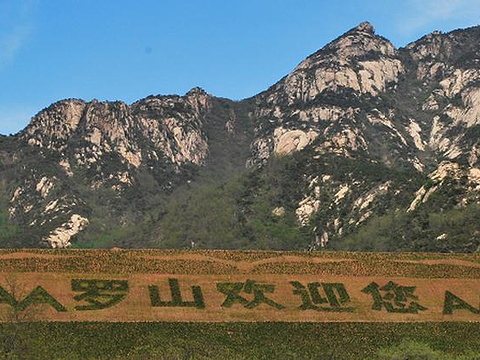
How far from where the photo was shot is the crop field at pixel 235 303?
262ft

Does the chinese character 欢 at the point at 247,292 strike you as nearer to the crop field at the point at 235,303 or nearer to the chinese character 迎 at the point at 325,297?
the crop field at the point at 235,303

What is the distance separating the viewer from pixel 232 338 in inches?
3248

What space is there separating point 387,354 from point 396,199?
126 metres

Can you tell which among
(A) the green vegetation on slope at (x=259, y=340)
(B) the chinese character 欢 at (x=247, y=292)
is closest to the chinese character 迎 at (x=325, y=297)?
(B) the chinese character 欢 at (x=247, y=292)

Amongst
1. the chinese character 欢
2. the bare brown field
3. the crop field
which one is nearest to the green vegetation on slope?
the crop field

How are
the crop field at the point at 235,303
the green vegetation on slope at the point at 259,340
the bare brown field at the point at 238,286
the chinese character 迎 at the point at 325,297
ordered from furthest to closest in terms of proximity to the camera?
1. the chinese character 迎 at the point at 325,297
2. the bare brown field at the point at 238,286
3. the crop field at the point at 235,303
4. the green vegetation on slope at the point at 259,340

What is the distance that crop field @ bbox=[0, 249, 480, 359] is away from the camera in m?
79.8

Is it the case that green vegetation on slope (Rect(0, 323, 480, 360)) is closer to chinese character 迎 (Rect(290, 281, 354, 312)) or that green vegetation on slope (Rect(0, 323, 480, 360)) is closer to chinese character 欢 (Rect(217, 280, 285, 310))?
chinese character 迎 (Rect(290, 281, 354, 312))

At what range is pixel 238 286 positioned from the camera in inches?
3656

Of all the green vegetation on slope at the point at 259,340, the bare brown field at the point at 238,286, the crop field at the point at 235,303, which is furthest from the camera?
the bare brown field at the point at 238,286

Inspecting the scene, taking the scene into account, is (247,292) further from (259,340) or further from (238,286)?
(259,340)

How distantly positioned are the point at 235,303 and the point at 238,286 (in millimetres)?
4443

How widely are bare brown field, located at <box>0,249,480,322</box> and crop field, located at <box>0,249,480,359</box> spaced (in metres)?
0.15

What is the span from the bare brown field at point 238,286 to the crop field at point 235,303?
15 centimetres
